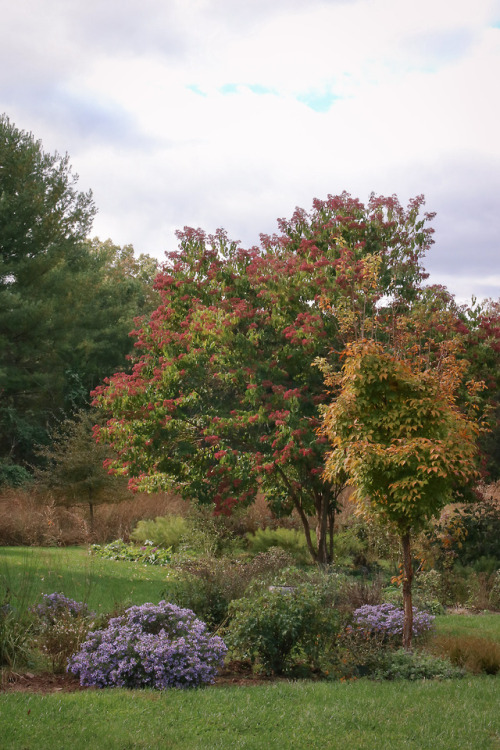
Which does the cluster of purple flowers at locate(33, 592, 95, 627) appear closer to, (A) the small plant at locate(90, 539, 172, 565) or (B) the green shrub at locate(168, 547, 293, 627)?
(B) the green shrub at locate(168, 547, 293, 627)

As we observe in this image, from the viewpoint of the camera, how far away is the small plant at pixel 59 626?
266 inches

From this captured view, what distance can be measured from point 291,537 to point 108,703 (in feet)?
35.5

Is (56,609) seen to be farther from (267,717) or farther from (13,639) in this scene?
(267,717)

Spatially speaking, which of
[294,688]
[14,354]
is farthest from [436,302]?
[14,354]

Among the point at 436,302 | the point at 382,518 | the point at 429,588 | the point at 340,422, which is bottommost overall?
the point at 429,588

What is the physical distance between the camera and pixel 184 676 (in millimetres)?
6230

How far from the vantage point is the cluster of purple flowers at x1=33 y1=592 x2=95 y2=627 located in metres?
7.13

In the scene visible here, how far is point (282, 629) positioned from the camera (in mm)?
6691

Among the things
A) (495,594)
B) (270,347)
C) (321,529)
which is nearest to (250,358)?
(270,347)

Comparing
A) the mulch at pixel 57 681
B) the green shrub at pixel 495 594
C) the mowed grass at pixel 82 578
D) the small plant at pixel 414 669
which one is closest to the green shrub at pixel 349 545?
the green shrub at pixel 495 594

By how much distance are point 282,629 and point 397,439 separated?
7.56ft

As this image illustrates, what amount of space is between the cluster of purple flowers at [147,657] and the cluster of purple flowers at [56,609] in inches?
24.5

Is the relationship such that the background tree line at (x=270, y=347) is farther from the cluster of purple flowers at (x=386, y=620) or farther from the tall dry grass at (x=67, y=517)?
the tall dry grass at (x=67, y=517)

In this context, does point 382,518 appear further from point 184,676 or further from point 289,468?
point 289,468
